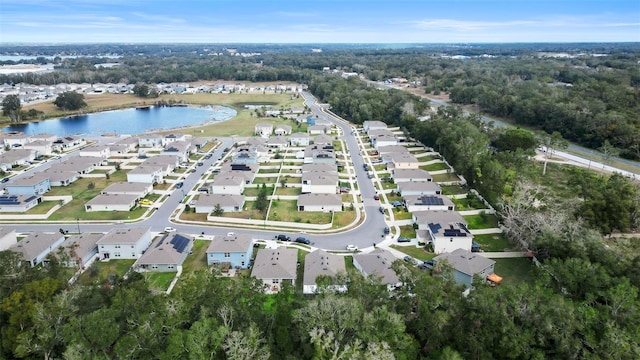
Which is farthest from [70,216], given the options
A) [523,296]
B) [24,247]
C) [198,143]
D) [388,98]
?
[388,98]

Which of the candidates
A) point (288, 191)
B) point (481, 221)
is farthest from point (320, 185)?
point (481, 221)

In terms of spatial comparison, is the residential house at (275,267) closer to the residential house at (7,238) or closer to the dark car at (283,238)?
the dark car at (283,238)

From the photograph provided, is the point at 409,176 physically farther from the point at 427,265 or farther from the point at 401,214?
the point at 427,265

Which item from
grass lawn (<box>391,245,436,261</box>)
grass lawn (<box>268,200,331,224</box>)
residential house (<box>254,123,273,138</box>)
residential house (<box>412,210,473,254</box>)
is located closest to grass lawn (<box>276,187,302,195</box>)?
grass lawn (<box>268,200,331,224</box>)

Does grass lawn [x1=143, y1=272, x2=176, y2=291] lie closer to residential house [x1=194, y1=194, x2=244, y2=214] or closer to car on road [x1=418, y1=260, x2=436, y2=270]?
residential house [x1=194, y1=194, x2=244, y2=214]

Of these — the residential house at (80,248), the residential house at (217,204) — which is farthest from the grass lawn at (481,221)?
the residential house at (80,248)

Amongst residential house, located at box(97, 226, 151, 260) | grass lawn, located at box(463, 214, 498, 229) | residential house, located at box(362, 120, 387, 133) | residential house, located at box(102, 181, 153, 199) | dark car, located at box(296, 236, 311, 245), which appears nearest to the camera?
residential house, located at box(97, 226, 151, 260)
